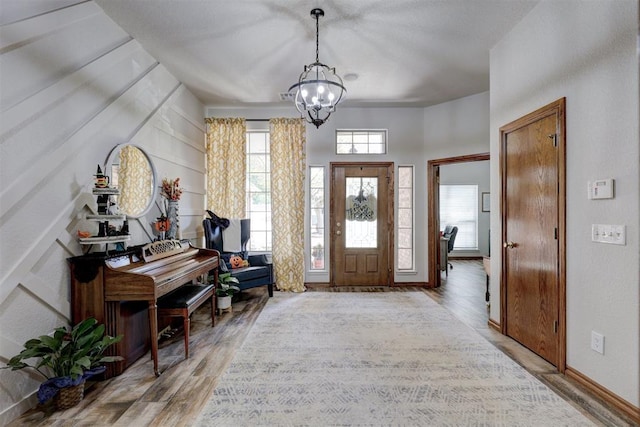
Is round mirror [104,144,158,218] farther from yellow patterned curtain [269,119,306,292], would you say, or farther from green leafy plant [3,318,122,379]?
yellow patterned curtain [269,119,306,292]

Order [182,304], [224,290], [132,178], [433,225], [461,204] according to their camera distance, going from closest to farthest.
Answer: [182,304] < [132,178] < [224,290] < [433,225] < [461,204]

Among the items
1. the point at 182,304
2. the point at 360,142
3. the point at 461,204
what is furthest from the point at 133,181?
the point at 461,204

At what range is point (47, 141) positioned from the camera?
6.73 ft

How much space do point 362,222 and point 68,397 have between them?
3989 millimetres

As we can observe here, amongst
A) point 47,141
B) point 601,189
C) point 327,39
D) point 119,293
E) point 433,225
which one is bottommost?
point 119,293

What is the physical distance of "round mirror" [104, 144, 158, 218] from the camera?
267 cm

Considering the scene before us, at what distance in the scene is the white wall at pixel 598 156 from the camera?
5.90ft

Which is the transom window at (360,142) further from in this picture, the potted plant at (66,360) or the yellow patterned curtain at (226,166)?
the potted plant at (66,360)

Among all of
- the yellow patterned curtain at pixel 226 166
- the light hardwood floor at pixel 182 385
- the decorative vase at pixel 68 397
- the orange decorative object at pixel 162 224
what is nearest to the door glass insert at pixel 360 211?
the yellow patterned curtain at pixel 226 166

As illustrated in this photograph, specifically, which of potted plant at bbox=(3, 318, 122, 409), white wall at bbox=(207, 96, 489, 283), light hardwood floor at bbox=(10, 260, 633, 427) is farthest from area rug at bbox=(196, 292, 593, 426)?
white wall at bbox=(207, 96, 489, 283)

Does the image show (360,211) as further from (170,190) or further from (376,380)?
(376,380)

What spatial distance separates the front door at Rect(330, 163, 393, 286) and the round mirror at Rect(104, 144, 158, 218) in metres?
2.75

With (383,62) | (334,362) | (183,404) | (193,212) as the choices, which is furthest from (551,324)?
(193,212)

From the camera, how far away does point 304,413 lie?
1855 millimetres
